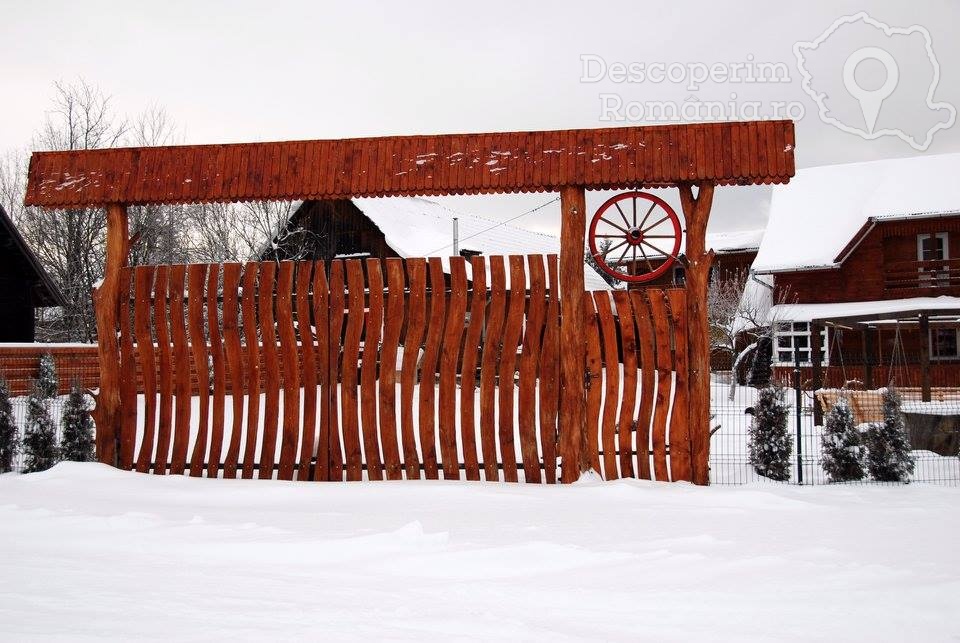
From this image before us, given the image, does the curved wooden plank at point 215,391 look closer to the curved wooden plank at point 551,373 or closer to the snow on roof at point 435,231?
the curved wooden plank at point 551,373

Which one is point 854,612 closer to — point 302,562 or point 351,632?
point 351,632

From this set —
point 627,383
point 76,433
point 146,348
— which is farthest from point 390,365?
point 76,433

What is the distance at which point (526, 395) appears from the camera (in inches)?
282

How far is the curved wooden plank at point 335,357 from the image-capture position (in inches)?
293

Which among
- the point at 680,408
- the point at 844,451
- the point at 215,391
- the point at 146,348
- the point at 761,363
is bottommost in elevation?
the point at 844,451

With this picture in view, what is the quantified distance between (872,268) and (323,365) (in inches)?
826

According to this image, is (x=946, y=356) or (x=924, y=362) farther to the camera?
(x=946, y=356)

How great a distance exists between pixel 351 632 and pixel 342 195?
4.94m

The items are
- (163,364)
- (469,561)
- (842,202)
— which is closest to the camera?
(469,561)

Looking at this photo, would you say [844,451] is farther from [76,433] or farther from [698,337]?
[76,433]

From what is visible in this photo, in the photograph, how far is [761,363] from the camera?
81.6 feet

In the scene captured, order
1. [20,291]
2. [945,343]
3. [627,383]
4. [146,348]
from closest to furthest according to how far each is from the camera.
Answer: [627,383], [146,348], [20,291], [945,343]

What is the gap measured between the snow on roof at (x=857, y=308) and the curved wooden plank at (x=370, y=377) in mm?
16449

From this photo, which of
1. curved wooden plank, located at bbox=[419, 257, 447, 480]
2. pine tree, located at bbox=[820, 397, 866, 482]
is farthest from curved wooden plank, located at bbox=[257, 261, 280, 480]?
pine tree, located at bbox=[820, 397, 866, 482]
